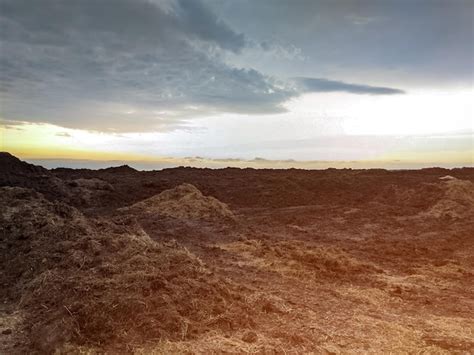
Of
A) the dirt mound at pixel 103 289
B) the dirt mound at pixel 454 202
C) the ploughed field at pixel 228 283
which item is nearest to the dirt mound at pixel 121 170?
the ploughed field at pixel 228 283

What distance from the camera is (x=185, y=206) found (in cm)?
2278

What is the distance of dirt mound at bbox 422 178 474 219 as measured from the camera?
2300cm

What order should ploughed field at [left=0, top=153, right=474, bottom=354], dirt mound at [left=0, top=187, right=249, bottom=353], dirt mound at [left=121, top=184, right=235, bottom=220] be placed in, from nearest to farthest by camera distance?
dirt mound at [left=0, top=187, right=249, bottom=353], ploughed field at [left=0, top=153, right=474, bottom=354], dirt mound at [left=121, top=184, right=235, bottom=220]

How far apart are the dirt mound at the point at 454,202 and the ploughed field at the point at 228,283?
0.60 m

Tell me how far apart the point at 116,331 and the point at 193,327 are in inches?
47.3

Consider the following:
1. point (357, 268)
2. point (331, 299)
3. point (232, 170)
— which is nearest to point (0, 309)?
point (331, 299)

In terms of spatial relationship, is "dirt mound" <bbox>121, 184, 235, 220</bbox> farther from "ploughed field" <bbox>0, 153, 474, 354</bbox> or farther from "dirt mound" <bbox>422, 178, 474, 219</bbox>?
"dirt mound" <bbox>422, 178, 474, 219</bbox>

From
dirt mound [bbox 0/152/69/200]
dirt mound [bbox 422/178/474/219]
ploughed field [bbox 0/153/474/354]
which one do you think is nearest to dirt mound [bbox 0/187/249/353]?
ploughed field [bbox 0/153/474/354]

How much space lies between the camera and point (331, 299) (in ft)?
33.9

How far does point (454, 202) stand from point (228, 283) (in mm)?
18394

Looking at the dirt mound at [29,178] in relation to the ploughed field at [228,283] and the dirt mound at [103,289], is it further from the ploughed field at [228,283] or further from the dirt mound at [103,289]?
the dirt mound at [103,289]

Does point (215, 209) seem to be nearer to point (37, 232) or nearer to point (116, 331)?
point (37, 232)

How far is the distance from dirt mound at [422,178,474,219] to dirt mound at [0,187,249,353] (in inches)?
668

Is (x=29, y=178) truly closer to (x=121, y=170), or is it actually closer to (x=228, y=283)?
(x=121, y=170)
